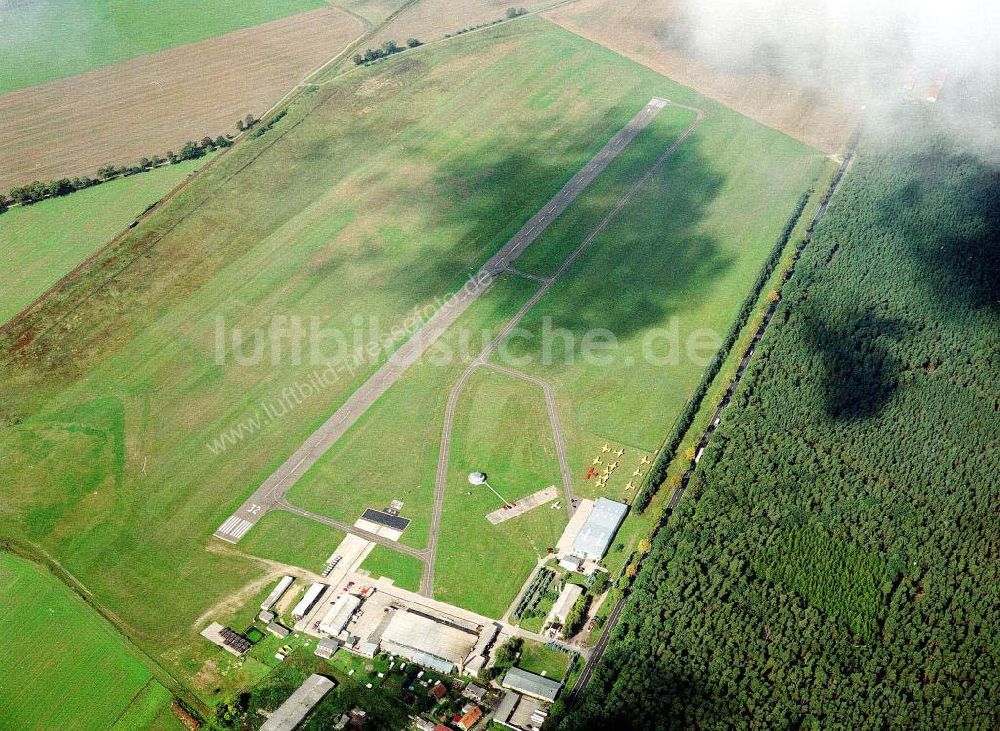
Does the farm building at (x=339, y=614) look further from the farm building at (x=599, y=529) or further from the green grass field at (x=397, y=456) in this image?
the farm building at (x=599, y=529)

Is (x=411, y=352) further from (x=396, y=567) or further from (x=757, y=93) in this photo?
(x=757, y=93)

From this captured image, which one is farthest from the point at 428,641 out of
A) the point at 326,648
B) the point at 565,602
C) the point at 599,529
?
the point at 599,529

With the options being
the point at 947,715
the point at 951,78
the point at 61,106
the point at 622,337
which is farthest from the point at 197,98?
the point at 947,715

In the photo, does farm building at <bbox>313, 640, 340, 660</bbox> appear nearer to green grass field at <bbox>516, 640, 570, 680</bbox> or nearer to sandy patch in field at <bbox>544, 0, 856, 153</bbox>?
green grass field at <bbox>516, 640, 570, 680</bbox>

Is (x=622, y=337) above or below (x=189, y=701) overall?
above

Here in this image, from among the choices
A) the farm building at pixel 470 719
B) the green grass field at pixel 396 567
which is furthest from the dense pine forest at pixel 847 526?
the green grass field at pixel 396 567

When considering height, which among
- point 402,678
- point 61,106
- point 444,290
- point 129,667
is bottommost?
point 129,667

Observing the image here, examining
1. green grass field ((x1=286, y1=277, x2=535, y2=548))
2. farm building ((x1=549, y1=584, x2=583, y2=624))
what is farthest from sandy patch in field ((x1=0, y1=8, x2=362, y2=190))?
farm building ((x1=549, y1=584, x2=583, y2=624))

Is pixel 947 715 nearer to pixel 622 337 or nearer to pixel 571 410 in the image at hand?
pixel 571 410
